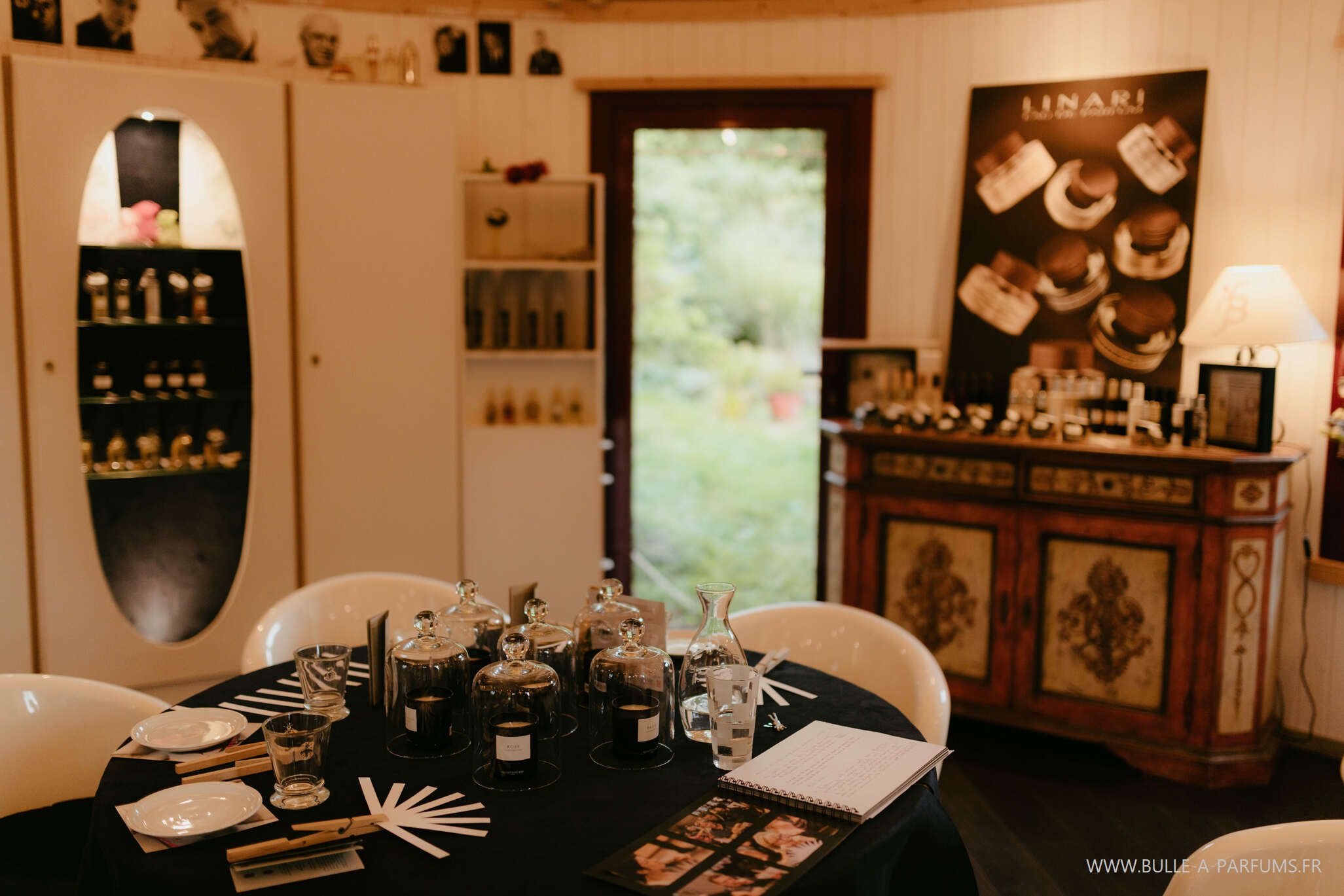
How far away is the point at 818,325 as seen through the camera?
14.7 feet

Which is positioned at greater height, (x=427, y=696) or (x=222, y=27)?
(x=222, y=27)

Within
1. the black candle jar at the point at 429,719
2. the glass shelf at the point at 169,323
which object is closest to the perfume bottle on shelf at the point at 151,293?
the glass shelf at the point at 169,323

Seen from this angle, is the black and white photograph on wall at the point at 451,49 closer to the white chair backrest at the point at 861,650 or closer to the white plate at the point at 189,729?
the white chair backrest at the point at 861,650

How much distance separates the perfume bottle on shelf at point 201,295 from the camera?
3.88 m

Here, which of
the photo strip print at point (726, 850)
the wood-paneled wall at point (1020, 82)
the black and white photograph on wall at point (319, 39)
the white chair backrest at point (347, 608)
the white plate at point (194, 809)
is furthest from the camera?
the black and white photograph on wall at point (319, 39)

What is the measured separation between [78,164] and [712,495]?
264 cm

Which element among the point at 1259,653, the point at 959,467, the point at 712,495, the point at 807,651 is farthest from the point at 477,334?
the point at 1259,653

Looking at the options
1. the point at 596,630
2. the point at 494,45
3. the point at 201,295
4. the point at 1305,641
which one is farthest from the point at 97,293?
the point at 1305,641

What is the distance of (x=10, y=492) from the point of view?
359cm

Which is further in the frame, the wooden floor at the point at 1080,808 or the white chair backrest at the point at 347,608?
the wooden floor at the point at 1080,808

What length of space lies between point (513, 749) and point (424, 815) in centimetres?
16

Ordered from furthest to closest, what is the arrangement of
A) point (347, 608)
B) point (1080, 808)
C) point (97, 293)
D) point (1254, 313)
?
point (97, 293) < point (1254, 313) < point (1080, 808) < point (347, 608)

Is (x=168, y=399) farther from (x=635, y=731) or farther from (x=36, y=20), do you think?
(x=635, y=731)

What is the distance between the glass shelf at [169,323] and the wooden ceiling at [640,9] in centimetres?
131
